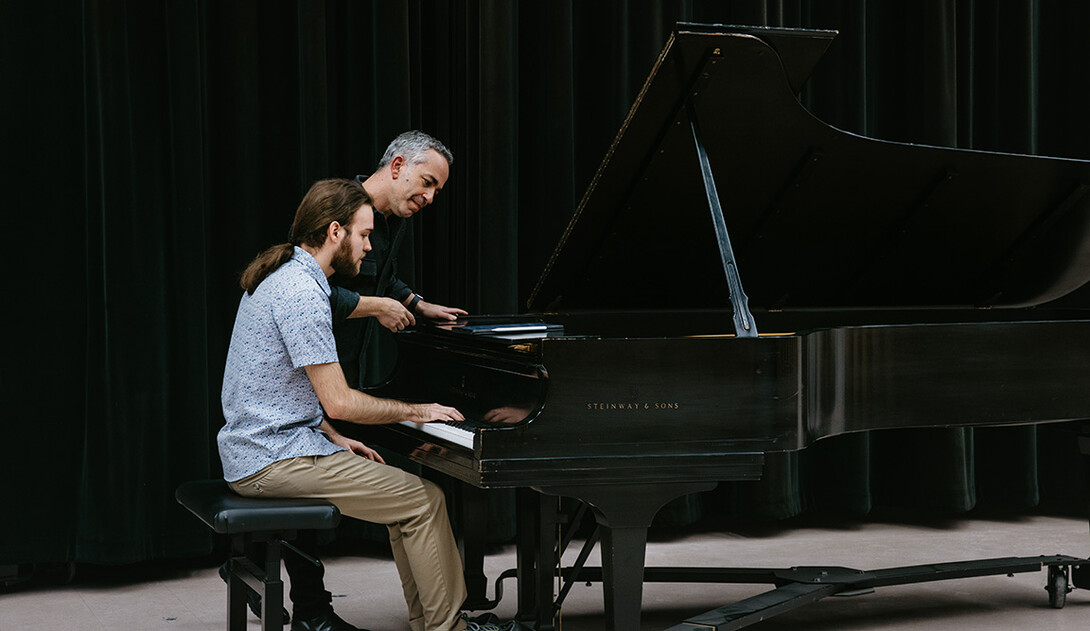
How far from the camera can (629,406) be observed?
2465 mm

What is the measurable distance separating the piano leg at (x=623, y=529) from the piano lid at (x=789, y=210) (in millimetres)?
876

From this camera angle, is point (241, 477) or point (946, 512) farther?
point (946, 512)

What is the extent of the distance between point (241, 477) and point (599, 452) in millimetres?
864

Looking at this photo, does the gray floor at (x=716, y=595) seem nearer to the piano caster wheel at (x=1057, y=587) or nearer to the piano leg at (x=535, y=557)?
the piano caster wheel at (x=1057, y=587)

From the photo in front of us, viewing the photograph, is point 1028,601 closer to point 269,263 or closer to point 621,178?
point 621,178

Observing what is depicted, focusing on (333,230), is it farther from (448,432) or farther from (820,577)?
(820,577)

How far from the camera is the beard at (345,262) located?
9.23 feet

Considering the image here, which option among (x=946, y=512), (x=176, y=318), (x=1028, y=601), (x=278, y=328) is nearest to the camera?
(x=278, y=328)

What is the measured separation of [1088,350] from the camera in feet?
10.3

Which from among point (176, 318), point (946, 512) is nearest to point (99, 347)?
point (176, 318)

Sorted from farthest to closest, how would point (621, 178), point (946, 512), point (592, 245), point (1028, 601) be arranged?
point (946, 512)
point (1028, 601)
point (592, 245)
point (621, 178)

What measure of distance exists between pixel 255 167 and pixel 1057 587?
9.91ft

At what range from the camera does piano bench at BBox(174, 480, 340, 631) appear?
2.47 meters

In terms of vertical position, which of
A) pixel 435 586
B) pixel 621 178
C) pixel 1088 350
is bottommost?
pixel 435 586
